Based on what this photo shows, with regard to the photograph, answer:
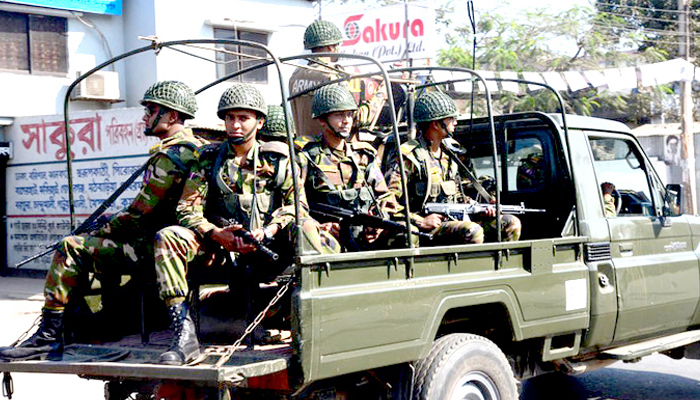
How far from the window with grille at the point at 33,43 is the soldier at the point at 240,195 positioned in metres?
11.1

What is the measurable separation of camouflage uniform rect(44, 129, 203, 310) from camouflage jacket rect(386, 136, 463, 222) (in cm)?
117

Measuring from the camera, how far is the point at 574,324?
5.10 metres

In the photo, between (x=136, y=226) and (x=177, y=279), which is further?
(x=136, y=226)

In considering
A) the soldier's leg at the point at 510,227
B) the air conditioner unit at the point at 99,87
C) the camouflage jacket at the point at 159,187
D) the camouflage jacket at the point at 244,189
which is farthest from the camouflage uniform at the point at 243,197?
the air conditioner unit at the point at 99,87

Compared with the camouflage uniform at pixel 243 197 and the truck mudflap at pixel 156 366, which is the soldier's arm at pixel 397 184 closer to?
the camouflage uniform at pixel 243 197

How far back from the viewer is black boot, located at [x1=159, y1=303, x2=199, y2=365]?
3.83 m

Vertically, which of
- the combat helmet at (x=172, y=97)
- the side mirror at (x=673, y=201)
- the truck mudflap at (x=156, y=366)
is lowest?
the truck mudflap at (x=156, y=366)

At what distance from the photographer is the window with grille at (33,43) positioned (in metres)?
14.4

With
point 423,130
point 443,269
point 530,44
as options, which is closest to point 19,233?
point 423,130

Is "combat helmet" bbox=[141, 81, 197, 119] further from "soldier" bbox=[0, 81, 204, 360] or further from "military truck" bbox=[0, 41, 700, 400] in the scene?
"military truck" bbox=[0, 41, 700, 400]

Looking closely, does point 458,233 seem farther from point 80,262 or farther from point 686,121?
point 686,121

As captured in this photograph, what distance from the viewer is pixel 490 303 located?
183 inches

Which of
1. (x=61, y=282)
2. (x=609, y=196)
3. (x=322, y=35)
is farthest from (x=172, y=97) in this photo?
(x=609, y=196)

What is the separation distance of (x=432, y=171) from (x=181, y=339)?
210 cm
